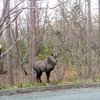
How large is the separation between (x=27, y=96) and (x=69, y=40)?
1001 centimetres

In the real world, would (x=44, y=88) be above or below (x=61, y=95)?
above

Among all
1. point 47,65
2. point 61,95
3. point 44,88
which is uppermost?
point 47,65

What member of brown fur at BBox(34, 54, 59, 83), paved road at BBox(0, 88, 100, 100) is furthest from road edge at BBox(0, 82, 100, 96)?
brown fur at BBox(34, 54, 59, 83)

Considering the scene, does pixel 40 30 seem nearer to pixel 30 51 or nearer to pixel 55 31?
pixel 55 31

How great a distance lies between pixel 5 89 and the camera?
882 centimetres

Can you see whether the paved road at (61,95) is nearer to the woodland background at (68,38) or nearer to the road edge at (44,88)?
the road edge at (44,88)

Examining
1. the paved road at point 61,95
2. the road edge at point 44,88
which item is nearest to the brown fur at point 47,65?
the road edge at point 44,88

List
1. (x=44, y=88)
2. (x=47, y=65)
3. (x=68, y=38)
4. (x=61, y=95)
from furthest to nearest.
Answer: (x=68, y=38)
(x=47, y=65)
(x=44, y=88)
(x=61, y=95)

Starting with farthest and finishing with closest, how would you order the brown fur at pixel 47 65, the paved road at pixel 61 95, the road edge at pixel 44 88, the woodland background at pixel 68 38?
1. the woodland background at pixel 68 38
2. the brown fur at pixel 47 65
3. the road edge at pixel 44 88
4. the paved road at pixel 61 95

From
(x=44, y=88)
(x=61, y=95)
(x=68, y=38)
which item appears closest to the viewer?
(x=61, y=95)

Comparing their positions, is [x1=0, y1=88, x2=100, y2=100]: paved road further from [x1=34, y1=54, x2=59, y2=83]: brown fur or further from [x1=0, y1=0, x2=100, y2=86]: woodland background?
[x1=0, y1=0, x2=100, y2=86]: woodland background

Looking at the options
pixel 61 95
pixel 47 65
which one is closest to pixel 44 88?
pixel 61 95

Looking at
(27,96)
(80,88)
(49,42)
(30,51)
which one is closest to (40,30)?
(49,42)

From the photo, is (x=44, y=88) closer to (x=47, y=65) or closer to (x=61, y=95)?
(x=61, y=95)
